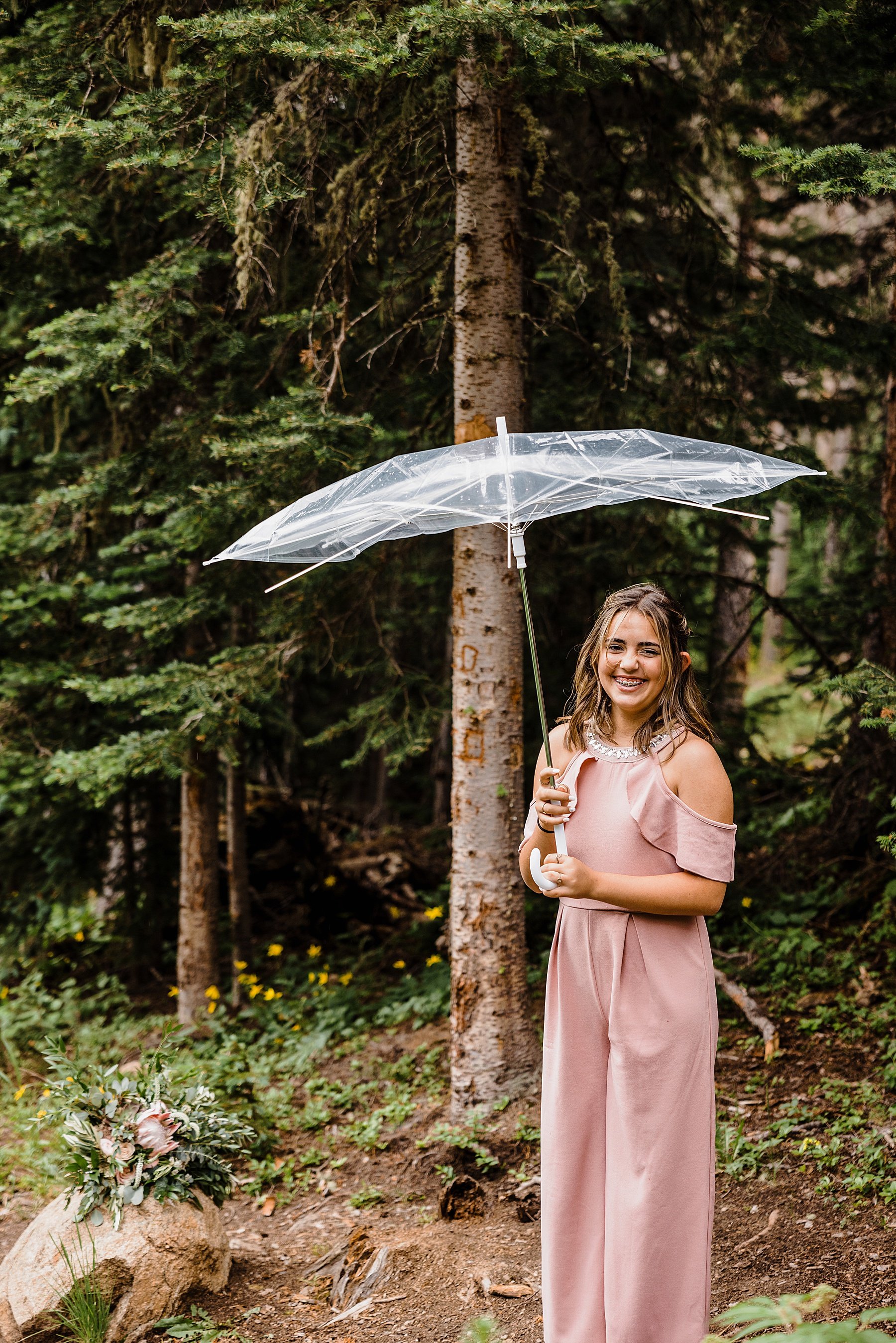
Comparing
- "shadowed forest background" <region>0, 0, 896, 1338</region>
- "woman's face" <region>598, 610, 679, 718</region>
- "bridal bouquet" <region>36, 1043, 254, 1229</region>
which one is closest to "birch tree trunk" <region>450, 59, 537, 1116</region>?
"shadowed forest background" <region>0, 0, 896, 1338</region>

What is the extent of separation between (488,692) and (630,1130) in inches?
94.9

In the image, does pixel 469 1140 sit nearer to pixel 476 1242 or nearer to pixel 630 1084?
pixel 476 1242

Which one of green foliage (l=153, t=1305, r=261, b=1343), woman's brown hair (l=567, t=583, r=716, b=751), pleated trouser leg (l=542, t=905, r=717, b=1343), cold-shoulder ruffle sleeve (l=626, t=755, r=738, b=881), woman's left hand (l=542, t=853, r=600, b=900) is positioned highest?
woman's brown hair (l=567, t=583, r=716, b=751)

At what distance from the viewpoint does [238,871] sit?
25.7ft

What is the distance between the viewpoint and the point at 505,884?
489 centimetres

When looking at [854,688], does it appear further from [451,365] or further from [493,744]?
[451,365]

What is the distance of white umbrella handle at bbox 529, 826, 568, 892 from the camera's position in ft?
9.12

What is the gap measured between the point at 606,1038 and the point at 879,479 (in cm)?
580

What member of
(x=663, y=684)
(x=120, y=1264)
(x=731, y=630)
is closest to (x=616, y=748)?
(x=663, y=684)

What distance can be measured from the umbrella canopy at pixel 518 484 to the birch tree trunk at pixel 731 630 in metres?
2.79

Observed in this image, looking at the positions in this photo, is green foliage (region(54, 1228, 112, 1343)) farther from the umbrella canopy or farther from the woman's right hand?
the umbrella canopy

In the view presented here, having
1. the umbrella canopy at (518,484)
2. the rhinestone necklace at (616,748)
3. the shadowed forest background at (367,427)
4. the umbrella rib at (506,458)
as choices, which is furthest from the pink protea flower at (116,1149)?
the umbrella rib at (506,458)

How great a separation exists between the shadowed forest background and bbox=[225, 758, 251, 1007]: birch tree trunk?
33 millimetres

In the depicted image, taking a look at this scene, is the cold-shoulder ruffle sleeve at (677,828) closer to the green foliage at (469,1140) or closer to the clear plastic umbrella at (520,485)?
the clear plastic umbrella at (520,485)
